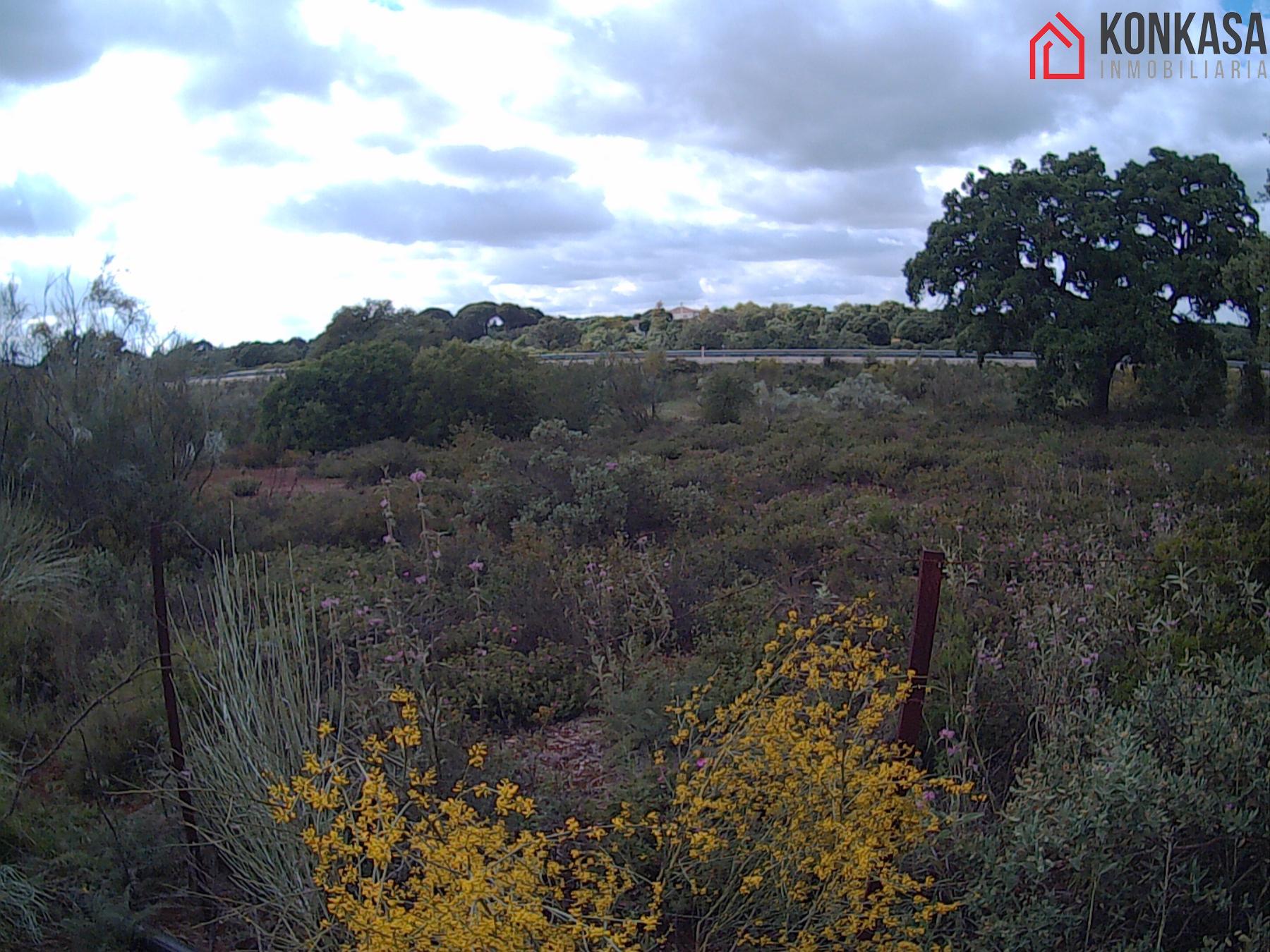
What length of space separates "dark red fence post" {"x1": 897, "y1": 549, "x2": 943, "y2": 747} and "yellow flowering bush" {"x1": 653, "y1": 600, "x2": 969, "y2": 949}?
70mm

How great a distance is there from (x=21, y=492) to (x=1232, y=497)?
10.5 meters

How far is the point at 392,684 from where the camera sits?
475 centimetres

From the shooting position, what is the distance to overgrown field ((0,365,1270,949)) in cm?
298

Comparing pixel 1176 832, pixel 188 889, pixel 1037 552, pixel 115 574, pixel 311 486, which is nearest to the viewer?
pixel 1176 832

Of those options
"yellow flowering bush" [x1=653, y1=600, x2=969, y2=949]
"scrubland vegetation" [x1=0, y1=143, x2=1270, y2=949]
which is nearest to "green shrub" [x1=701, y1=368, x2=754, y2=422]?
"scrubland vegetation" [x1=0, y1=143, x2=1270, y2=949]

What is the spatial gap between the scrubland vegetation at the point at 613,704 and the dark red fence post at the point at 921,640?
0.21 ft

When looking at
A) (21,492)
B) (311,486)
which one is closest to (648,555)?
(21,492)

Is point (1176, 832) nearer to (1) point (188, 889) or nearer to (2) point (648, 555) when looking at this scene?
(1) point (188, 889)

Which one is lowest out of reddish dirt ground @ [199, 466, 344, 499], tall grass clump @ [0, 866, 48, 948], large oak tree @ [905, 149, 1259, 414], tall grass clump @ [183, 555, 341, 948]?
tall grass clump @ [0, 866, 48, 948]

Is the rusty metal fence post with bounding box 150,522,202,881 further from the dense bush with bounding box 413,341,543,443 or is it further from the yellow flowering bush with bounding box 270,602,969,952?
the dense bush with bounding box 413,341,543,443

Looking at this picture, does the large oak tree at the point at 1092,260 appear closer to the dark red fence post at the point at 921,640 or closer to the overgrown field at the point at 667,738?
the overgrown field at the point at 667,738

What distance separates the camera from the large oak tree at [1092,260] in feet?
59.0

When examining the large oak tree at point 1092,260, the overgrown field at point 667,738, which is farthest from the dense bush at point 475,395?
the overgrown field at point 667,738

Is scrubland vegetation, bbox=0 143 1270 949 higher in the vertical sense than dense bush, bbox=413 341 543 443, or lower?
lower
